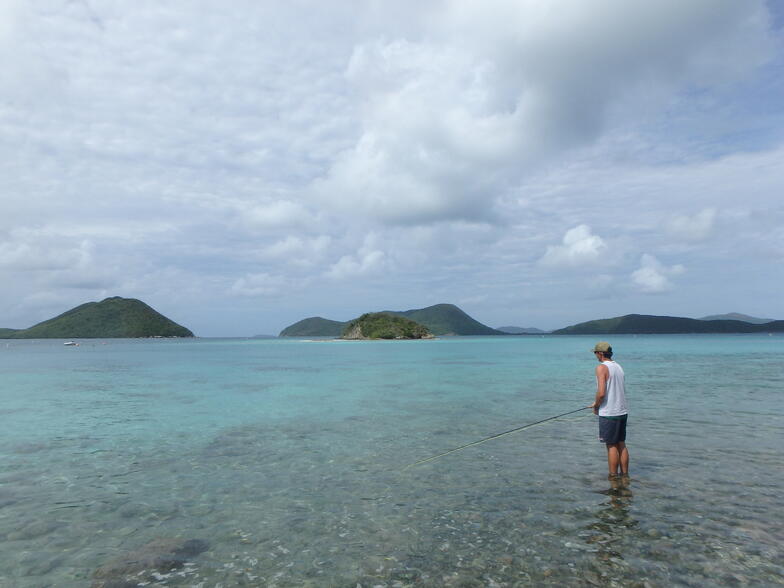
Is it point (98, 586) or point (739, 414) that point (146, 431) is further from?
point (739, 414)

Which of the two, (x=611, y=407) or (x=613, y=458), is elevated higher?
(x=611, y=407)

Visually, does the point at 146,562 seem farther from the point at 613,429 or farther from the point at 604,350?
the point at 604,350

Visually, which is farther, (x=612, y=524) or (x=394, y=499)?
(x=394, y=499)

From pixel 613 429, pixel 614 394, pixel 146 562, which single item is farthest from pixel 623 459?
pixel 146 562

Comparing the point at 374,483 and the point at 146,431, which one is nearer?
the point at 374,483

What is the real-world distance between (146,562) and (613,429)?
1286 centimetres

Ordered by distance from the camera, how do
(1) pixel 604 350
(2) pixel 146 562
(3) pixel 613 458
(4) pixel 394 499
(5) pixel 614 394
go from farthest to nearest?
1. (3) pixel 613 458
2. (1) pixel 604 350
3. (5) pixel 614 394
4. (4) pixel 394 499
5. (2) pixel 146 562

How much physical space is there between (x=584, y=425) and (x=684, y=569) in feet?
50.2

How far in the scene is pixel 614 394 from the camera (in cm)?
1360

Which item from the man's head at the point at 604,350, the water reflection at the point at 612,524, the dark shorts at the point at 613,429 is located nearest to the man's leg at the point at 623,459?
the dark shorts at the point at 613,429

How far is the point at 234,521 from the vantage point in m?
11.4

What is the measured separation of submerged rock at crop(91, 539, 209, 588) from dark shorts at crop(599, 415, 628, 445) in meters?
11.6

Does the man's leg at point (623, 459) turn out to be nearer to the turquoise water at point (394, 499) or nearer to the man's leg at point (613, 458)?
the man's leg at point (613, 458)

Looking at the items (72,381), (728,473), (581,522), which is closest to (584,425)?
(728,473)
